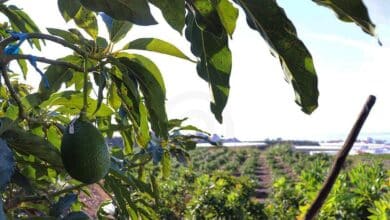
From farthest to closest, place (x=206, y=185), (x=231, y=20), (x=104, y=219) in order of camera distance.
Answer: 1. (x=206, y=185)
2. (x=104, y=219)
3. (x=231, y=20)

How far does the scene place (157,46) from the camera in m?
0.80

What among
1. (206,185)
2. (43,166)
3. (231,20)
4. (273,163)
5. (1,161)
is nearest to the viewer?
(1,161)

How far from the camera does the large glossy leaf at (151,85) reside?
76 centimetres

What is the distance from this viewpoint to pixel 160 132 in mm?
858

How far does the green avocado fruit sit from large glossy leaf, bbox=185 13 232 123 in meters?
0.15

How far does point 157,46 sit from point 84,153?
0.25 metres

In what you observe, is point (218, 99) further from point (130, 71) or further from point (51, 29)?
point (51, 29)

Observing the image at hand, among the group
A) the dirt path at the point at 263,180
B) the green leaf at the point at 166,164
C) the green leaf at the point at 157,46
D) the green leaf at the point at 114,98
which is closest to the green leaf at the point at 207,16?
the green leaf at the point at 157,46

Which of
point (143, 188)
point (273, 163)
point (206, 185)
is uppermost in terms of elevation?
point (143, 188)

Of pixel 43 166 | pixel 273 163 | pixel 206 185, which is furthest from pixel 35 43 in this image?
pixel 273 163

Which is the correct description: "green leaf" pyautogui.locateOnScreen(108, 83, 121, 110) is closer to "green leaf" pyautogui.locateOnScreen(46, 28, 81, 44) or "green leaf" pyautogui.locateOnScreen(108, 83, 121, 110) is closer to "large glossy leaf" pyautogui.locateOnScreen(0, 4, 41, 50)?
"green leaf" pyautogui.locateOnScreen(46, 28, 81, 44)

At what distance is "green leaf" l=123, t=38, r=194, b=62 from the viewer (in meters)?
0.80

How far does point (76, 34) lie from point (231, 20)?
0.91 feet

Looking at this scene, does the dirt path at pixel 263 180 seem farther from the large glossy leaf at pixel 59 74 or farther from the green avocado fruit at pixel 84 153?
the green avocado fruit at pixel 84 153
